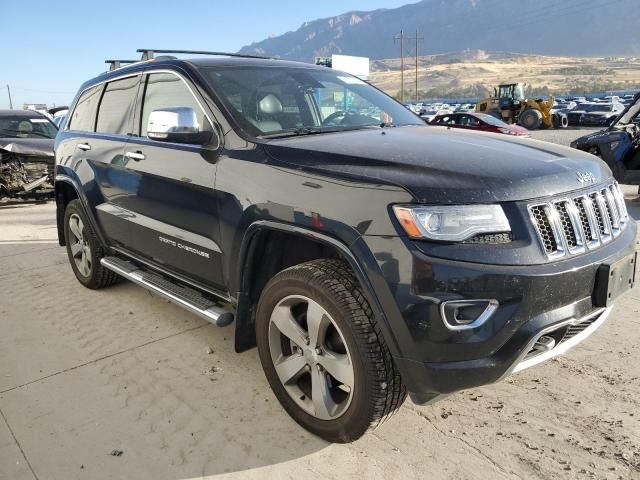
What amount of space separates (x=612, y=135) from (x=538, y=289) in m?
8.58

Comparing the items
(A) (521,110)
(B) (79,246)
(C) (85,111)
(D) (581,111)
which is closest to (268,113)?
(C) (85,111)

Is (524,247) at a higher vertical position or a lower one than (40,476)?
higher

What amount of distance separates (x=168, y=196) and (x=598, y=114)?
105 ft

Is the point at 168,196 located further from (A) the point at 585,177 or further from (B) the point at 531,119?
(B) the point at 531,119

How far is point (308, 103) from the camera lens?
353 centimetres

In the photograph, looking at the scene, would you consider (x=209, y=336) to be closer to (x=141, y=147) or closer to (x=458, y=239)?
(x=141, y=147)

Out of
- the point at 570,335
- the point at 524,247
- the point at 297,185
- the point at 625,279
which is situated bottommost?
the point at 570,335

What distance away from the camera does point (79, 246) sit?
199 inches

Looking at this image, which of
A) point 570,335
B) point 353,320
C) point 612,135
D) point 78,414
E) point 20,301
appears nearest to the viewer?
point 353,320

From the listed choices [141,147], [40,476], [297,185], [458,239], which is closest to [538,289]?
[458,239]

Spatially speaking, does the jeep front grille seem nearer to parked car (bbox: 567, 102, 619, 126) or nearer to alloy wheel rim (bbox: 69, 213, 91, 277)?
alloy wheel rim (bbox: 69, 213, 91, 277)

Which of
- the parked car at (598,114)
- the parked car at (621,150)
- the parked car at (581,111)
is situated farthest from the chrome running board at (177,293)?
the parked car at (581,111)

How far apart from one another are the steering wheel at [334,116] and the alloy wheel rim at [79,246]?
2603 mm

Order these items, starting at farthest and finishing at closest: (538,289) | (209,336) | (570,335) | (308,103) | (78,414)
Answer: (209,336)
(308,103)
(78,414)
(570,335)
(538,289)
